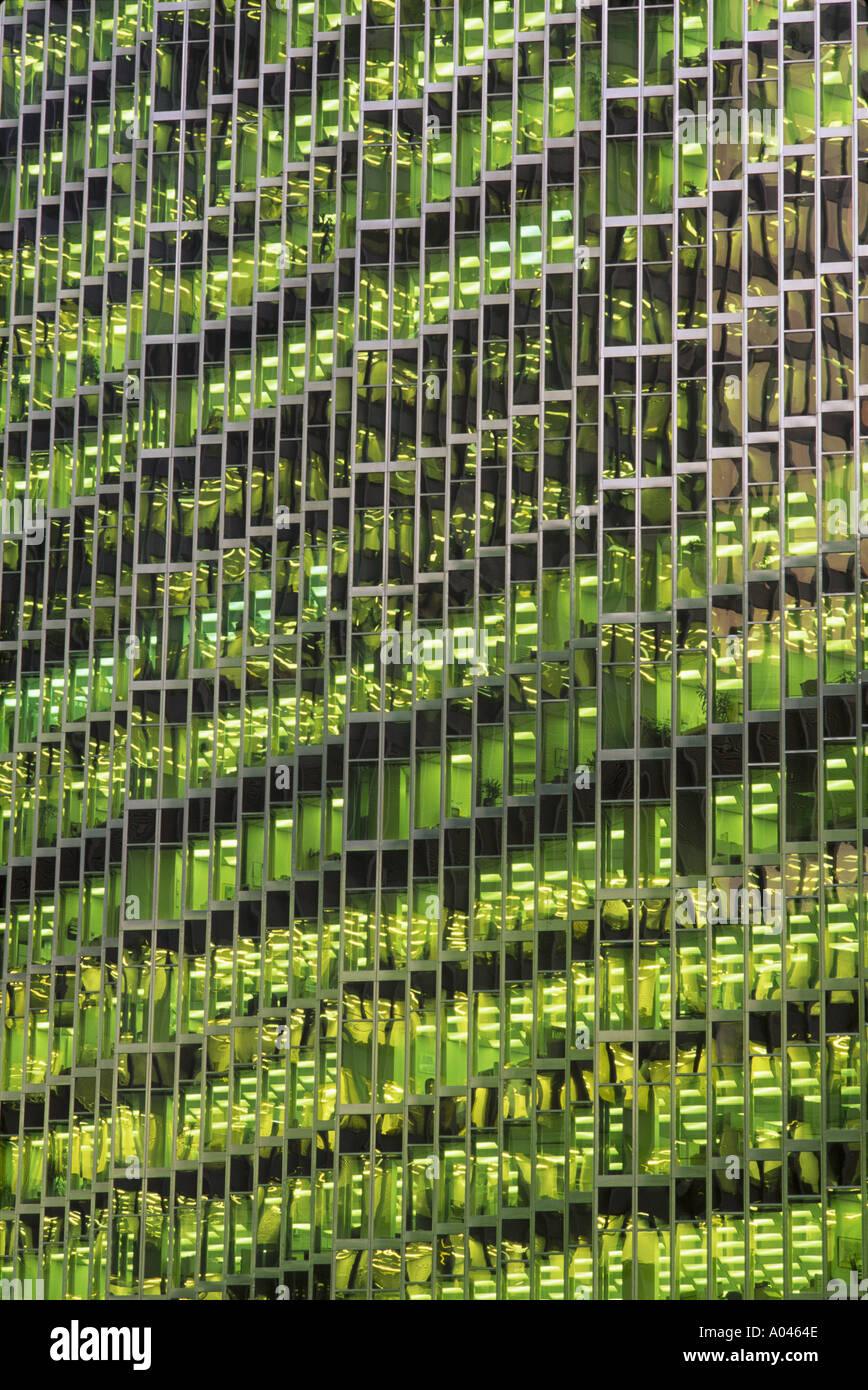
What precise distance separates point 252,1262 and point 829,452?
721 inches

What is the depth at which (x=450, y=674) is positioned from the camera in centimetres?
3734

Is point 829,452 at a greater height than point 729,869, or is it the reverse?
point 829,452

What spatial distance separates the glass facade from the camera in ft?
117

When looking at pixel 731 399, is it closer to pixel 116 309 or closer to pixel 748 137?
pixel 748 137

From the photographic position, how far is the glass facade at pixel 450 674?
117 ft

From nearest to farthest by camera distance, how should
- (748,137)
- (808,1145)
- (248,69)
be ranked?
1. (808,1145)
2. (748,137)
3. (248,69)

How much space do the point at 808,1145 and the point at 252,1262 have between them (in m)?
10.3

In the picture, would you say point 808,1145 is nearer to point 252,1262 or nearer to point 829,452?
point 252,1262
